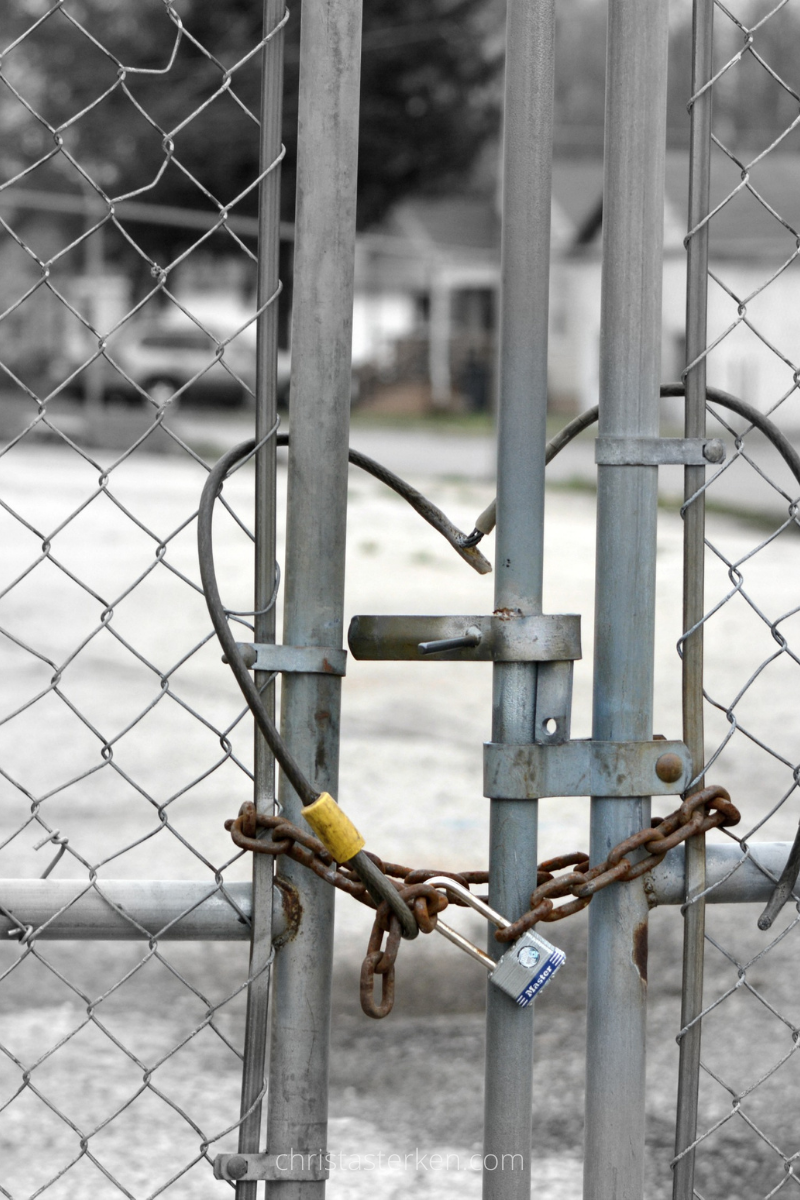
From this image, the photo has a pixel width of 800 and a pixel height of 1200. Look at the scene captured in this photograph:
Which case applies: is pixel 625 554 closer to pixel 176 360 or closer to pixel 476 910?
pixel 476 910

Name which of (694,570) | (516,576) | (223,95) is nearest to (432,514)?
(516,576)

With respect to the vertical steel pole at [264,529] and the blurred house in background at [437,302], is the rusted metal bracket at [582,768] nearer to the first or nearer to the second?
the vertical steel pole at [264,529]

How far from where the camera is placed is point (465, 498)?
12484mm

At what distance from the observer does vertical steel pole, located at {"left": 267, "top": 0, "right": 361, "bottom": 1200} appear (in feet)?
4.00

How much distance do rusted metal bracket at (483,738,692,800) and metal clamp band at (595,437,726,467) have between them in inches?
10.1

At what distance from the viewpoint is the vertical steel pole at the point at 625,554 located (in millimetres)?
1212

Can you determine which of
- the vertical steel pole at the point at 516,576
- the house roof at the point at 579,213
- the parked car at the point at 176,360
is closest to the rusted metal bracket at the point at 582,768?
the vertical steel pole at the point at 516,576

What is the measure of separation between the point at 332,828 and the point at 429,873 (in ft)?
0.39

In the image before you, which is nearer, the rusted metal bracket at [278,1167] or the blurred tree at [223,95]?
the rusted metal bracket at [278,1167]

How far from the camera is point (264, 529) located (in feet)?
4.13

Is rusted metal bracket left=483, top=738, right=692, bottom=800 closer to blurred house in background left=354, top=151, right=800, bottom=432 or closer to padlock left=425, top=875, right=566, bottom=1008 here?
padlock left=425, top=875, right=566, bottom=1008

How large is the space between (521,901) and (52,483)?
1212cm

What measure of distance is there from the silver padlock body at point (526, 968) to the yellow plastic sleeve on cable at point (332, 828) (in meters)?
0.17

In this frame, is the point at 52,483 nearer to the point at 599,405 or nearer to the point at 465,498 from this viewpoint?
the point at 465,498
